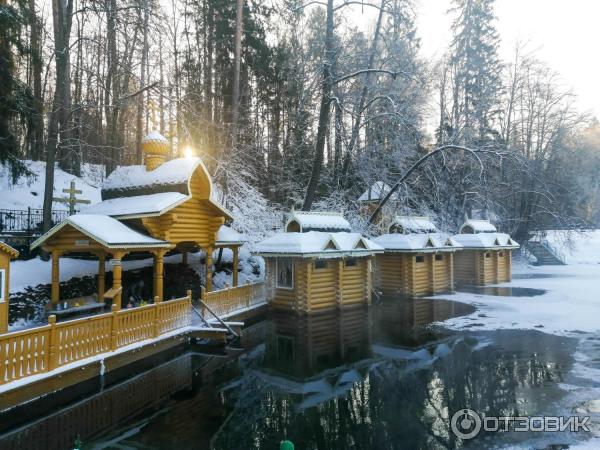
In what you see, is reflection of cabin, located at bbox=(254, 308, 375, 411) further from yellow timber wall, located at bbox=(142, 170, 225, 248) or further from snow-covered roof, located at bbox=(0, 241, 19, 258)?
snow-covered roof, located at bbox=(0, 241, 19, 258)

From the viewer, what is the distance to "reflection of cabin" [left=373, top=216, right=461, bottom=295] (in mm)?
21953

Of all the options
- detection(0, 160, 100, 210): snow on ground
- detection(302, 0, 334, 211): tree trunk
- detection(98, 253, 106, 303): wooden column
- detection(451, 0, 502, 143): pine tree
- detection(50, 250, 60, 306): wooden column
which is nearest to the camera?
detection(50, 250, 60, 306): wooden column

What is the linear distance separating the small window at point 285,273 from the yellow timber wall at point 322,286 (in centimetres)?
20

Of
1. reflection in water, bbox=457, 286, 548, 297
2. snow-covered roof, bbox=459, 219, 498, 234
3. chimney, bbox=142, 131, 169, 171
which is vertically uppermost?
chimney, bbox=142, 131, 169, 171

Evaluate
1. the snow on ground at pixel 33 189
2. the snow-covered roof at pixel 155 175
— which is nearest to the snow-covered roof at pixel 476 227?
the snow-covered roof at pixel 155 175

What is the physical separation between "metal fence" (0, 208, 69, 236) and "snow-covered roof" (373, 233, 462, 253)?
17.2 m

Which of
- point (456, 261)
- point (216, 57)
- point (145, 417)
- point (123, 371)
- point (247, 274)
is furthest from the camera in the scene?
point (456, 261)

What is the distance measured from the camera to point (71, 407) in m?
7.79

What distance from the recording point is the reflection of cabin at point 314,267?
672 inches

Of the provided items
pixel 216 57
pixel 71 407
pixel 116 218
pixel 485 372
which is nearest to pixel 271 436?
pixel 71 407

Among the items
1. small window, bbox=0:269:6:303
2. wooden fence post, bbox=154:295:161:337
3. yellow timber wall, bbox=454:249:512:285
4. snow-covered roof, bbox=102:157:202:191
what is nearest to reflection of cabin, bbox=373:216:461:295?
yellow timber wall, bbox=454:249:512:285

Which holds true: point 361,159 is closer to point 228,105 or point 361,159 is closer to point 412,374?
point 228,105

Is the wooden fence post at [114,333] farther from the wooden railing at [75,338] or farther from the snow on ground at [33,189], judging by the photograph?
the snow on ground at [33,189]

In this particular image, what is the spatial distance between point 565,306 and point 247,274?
16297mm
